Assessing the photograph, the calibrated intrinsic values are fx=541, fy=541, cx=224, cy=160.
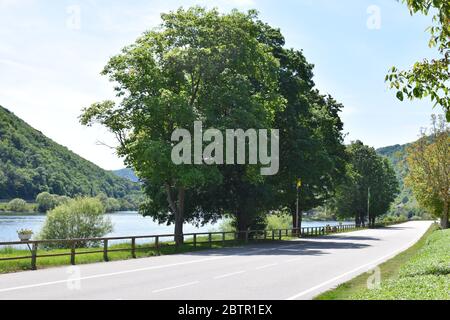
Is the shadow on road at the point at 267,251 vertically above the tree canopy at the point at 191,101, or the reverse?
the tree canopy at the point at 191,101

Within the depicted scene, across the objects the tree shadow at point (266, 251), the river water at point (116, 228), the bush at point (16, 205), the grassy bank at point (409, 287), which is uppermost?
the bush at point (16, 205)

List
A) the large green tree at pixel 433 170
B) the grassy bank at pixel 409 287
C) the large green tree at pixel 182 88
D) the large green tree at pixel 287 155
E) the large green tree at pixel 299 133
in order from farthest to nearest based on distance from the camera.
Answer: the large green tree at pixel 433 170 < the large green tree at pixel 299 133 < the large green tree at pixel 287 155 < the large green tree at pixel 182 88 < the grassy bank at pixel 409 287

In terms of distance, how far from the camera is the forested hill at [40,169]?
6127 inches

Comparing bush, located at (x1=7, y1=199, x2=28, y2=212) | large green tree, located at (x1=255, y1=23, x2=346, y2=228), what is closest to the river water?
large green tree, located at (x1=255, y1=23, x2=346, y2=228)

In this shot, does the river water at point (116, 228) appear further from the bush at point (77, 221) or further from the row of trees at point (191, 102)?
the row of trees at point (191, 102)

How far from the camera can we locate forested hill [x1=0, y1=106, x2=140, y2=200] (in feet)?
511

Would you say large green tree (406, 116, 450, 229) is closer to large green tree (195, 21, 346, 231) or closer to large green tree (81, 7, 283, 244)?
large green tree (195, 21, 346, 231)

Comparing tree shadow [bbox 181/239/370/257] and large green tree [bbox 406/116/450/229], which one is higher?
large green tree [bbox 406/116/450/229]

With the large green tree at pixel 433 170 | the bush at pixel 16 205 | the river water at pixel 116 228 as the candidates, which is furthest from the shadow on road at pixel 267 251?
the bush at pixel 16 205

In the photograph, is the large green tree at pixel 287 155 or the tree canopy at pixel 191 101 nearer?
the tree canopy at pixel 191 101

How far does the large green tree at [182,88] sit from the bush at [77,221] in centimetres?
1330

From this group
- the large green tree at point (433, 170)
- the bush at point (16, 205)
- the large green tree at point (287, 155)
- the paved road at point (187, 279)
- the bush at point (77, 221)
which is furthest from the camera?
the bush at point (16, 205)

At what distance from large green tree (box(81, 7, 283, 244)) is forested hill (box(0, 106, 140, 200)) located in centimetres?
11834

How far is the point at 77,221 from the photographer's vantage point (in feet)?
156
